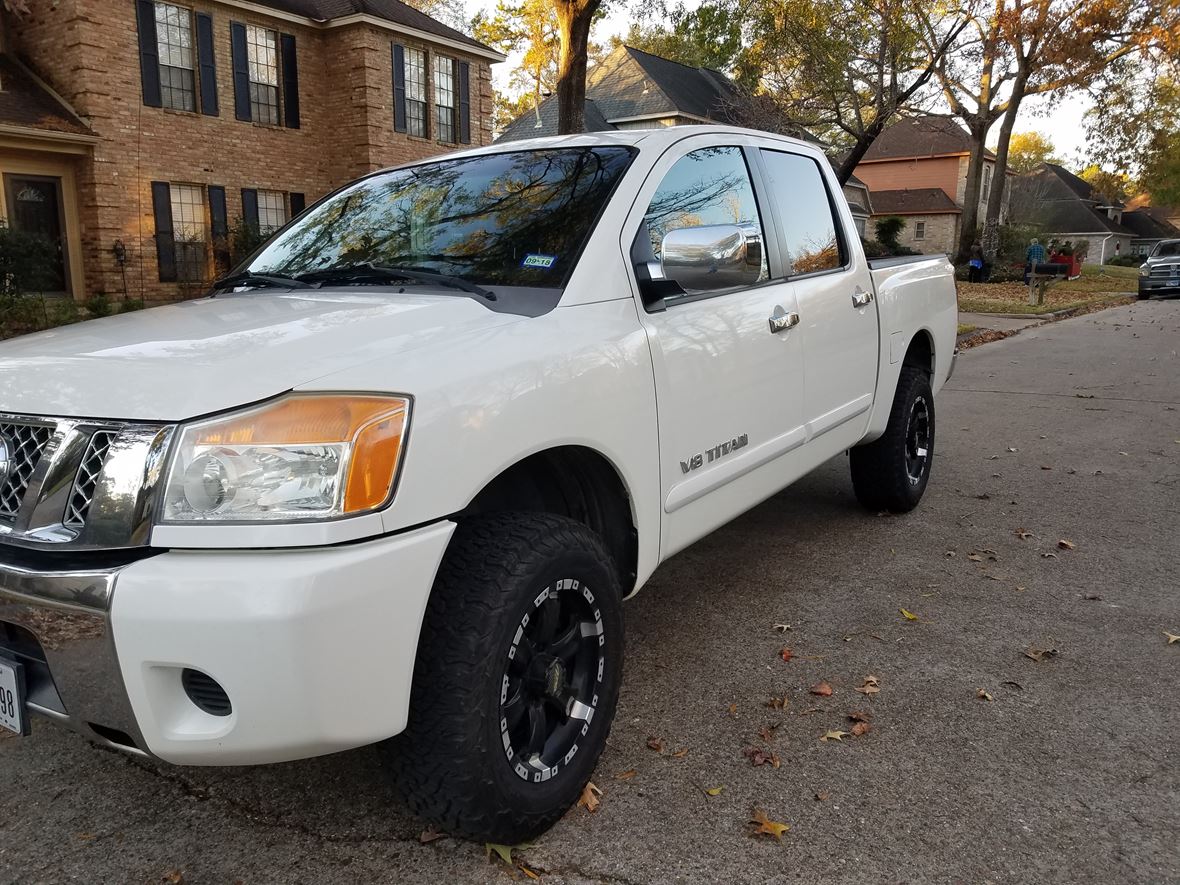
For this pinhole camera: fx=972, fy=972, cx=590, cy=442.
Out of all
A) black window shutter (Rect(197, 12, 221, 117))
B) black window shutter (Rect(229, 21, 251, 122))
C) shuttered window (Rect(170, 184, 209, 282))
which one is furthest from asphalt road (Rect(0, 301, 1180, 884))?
black window shutter (Rect(229, 21, 251, 122))

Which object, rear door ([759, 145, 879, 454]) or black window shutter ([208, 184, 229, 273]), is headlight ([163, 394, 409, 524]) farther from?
black window shutter ([208, 184, 229, 273])

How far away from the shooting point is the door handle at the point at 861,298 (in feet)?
14.5

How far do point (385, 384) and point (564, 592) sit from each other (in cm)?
77

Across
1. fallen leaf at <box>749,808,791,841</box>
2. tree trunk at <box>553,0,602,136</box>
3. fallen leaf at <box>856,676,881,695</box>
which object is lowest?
fallen leaf at <box>749,808,791,841</box>

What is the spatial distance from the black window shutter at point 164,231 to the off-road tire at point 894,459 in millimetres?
16694

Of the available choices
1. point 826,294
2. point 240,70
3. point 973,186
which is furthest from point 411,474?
point 973,186

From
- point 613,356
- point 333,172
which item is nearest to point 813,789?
point 613,356

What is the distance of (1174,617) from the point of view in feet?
13.1

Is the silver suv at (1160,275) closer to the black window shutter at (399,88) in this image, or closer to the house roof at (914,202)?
the black window shutter at (399,88)

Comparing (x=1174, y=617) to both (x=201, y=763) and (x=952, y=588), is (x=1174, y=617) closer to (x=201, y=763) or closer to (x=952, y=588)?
(x=952, y=588)

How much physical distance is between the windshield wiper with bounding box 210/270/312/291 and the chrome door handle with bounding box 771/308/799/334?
167cm

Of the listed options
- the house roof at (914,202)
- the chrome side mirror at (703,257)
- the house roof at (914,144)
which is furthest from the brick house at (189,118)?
the house roof at (914,144)

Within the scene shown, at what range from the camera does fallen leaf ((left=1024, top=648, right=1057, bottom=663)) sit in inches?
142

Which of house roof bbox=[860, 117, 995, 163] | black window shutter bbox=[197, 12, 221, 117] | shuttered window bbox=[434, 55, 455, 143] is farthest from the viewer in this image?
house roof bbox=[860, 117, 995, 163]
